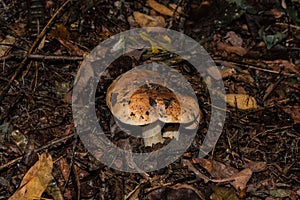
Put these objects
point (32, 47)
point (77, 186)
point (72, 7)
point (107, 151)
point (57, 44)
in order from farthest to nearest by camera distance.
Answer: point (72, 7)
point (57, 44)
point (32, 47)
point (107, 151)
point (77, 186)

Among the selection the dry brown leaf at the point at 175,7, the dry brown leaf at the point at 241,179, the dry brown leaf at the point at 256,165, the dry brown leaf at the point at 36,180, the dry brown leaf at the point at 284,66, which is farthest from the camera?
the dry brown leaf at the point at 175,7

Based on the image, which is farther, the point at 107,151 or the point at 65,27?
the point at 65,27

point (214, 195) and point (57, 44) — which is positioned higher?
point (57, 44)

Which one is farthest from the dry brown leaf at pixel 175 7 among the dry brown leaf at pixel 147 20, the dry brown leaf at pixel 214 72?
the dry brown leaf at pixel 214 72

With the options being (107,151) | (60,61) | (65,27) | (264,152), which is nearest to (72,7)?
(65,27)

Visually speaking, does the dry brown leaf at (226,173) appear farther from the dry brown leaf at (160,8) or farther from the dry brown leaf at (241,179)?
the dry brown leaf at (160,8)

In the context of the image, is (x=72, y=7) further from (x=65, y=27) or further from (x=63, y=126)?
(x=63, y=126)

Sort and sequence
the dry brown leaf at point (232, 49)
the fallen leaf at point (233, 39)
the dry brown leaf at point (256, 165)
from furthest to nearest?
the fallen leaf at point (233, 39)
the dry brown leaf at point (232, 49)
the dry brown leaf at point (256, 165)
